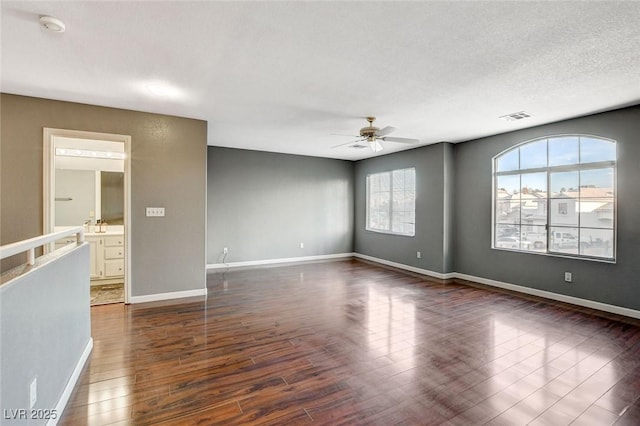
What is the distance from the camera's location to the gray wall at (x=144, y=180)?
3.58 meters

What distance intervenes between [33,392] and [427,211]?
20.0 feet

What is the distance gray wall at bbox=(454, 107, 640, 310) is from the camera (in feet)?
12.6

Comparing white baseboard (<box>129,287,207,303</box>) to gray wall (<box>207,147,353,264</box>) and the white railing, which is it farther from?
the white railing

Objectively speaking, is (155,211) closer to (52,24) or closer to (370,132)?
(52,24)

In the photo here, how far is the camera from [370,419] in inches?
76.7

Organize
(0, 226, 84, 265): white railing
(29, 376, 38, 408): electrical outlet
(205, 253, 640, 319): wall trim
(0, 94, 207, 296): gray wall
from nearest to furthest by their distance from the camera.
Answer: (0, 226, 84, 265): white railing, (29, 376, 38, 408): electrical outlet, (0, 94, 207, 296): gray wall, (205, 253, 640, 319): wall trim

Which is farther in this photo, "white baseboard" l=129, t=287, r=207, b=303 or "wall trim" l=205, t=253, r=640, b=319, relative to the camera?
"white baseboard" l=129, t=287, r=207, b=303

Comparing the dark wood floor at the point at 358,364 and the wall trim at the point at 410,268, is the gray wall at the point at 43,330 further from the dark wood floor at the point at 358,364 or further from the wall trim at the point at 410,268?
the wall trim at the point at 410,268

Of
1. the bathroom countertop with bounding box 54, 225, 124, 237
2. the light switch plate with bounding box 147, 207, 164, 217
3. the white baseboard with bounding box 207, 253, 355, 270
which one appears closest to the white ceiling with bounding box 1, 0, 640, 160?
the light switch plate with bounding box 147, 207, 164, 217

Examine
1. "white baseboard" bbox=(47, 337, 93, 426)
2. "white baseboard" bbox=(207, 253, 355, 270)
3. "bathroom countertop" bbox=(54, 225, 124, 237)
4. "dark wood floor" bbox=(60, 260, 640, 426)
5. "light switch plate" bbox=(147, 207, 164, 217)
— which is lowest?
"dark wood floor" bbox=(60, 260, 640, 426)

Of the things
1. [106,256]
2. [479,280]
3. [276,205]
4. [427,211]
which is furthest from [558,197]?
[106,256]

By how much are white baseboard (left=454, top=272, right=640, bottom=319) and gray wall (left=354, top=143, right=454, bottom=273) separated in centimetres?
70

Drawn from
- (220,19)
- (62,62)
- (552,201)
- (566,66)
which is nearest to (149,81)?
(62,62)

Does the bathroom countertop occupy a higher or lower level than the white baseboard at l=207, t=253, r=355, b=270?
higher
